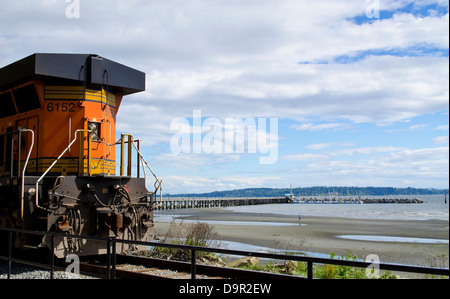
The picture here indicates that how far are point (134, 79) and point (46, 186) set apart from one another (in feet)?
12.5

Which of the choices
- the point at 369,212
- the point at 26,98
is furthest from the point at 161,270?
the point at 369,212

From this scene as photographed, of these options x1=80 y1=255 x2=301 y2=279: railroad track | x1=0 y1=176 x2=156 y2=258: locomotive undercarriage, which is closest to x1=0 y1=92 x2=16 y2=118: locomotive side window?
x1=0 y1=176 x2=156 y2=258: locomotive undercarriage

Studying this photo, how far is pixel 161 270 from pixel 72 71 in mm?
4969

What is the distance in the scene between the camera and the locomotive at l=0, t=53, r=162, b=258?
873 cm

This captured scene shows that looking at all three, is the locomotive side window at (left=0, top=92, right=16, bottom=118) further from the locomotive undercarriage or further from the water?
the water

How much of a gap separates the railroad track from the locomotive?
435 millimetres

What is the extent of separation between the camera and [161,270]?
9.05 m

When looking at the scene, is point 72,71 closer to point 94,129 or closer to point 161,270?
point 94,129

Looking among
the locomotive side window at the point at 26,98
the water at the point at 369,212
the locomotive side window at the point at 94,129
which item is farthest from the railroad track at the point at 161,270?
the water at the point at 369,212
